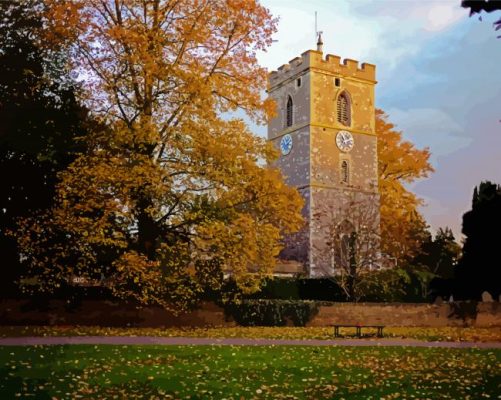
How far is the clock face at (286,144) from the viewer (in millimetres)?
50438

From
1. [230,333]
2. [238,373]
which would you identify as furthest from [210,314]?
[238,373]

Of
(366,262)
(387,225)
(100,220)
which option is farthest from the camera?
(387,225)

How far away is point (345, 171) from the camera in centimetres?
5016

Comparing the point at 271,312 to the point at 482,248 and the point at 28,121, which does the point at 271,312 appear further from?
the point at 28,121

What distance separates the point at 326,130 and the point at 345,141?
76.6 inches

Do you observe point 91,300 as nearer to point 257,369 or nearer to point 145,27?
point 145,27

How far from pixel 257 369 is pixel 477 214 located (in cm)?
2069

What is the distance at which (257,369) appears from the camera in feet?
38.3

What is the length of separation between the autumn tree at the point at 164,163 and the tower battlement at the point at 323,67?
95.4 ft

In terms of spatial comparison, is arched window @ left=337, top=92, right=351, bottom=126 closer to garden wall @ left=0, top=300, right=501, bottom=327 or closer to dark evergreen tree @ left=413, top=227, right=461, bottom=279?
dark evergreen tree @ left=413, top=227, right=461, bottom=279

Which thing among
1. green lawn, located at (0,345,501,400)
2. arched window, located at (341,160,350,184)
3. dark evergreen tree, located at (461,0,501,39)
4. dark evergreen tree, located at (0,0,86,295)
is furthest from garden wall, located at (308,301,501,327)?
arched window, located at (341,160,350,184)

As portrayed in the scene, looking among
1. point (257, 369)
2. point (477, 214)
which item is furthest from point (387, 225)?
point (257, 369)

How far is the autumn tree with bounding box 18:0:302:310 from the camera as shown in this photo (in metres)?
19.0

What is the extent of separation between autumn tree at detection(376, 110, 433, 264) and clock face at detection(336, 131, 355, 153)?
405cm
